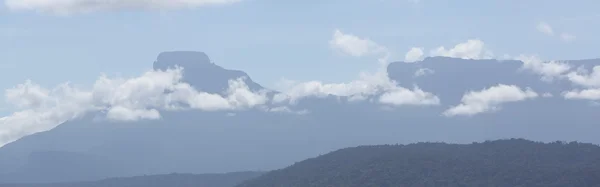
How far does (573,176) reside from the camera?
12369 centimetres

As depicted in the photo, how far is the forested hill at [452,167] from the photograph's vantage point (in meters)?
130

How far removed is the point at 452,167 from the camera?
141 m

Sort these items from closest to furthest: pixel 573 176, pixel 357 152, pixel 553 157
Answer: pixel 573 176 → pixel 553 157 → pixel 357 152

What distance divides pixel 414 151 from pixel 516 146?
56.3 ft

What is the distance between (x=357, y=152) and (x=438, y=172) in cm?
2984

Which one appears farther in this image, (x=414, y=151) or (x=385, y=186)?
(x=414, y=151)

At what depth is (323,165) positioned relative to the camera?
162750 mm

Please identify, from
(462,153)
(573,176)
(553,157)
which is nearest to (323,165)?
(462,153)

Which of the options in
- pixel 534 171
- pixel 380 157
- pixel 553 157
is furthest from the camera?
pixel 380 157

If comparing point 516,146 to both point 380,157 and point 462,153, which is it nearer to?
point 462,153

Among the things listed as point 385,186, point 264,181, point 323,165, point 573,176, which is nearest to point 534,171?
point 573,176

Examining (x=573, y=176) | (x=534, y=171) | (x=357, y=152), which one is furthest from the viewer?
(x=357, y=152)

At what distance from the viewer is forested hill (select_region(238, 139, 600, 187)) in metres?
130

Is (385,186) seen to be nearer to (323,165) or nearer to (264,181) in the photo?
(323,165)
